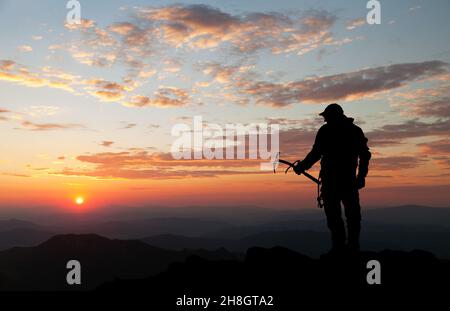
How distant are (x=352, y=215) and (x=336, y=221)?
60cm

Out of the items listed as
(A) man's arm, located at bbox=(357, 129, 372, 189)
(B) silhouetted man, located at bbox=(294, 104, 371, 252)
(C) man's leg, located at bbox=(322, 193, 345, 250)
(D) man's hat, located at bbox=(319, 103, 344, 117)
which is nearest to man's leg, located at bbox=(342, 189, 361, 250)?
(B) silhouetted man, located at bbox=(294, 104, 371, 252)

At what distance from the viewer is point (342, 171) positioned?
13852mm

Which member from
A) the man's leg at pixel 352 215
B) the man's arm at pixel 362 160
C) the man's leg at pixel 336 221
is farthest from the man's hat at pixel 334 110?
the man's leg at pixel 336 221

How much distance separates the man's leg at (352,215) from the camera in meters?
13.8

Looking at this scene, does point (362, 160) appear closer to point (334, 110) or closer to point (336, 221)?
point (334, 110)

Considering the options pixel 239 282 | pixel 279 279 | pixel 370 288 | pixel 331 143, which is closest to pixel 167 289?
pixel 239 282

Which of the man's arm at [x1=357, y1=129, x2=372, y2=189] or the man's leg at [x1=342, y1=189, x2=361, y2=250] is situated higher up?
the man's arm at [x1=357, y1=129, x2=372, y2=189]

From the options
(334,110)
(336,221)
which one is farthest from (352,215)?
(334,110)

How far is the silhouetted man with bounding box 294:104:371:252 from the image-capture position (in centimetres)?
1381

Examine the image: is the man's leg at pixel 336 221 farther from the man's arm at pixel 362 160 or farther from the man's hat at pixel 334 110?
the man's hat at pixel 334 110

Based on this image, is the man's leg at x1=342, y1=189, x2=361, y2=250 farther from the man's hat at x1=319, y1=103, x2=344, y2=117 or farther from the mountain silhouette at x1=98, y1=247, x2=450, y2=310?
the man's hat at x1=319, y1=103, x2=344, y2=117
